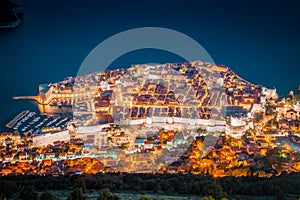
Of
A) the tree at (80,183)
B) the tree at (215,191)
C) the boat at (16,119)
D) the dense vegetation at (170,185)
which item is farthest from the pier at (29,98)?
the tree at (215,191)

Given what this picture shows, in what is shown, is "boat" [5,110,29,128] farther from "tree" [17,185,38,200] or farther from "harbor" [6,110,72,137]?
"tree" [17,185,38,200]

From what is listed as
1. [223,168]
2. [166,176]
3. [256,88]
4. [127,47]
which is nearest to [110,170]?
[166,176]

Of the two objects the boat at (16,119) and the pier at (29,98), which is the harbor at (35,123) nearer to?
the boat at (16,119)

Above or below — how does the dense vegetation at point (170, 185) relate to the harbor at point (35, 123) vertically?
below

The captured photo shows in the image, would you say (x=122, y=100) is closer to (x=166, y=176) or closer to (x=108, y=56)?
(x=108, y=56)

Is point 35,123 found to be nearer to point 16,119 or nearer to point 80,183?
point 16,119

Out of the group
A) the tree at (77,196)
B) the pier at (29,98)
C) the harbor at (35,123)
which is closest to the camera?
the tree at (77,196)

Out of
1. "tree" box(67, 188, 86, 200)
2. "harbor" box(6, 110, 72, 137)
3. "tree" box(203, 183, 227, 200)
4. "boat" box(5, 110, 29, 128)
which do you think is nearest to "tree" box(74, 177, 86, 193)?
"tree" box(67, 188, 86, 200)

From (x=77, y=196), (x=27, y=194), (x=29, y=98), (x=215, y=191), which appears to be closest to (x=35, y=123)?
(x=29, y=98)
